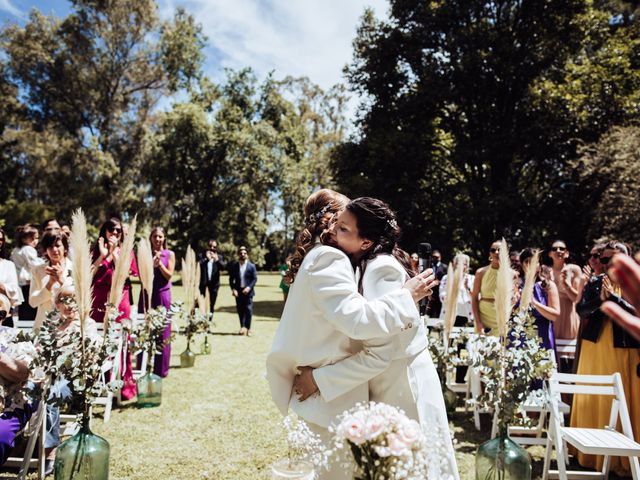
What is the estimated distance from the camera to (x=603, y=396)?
486 centimetres

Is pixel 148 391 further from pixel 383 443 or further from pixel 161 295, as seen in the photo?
pixel 383 443

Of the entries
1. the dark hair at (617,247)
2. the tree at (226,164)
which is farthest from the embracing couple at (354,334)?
the tree at (226,164)

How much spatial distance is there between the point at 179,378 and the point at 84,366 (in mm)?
5067

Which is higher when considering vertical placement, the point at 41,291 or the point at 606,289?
the point at 606,289

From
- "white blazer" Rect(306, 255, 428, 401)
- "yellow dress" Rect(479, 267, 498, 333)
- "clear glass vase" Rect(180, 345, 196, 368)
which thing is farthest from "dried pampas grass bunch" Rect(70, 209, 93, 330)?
"clear glass vase" Rect(180, 345, 196, 368)

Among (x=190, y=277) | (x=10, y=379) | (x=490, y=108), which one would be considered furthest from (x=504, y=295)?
(x=490, y=108)

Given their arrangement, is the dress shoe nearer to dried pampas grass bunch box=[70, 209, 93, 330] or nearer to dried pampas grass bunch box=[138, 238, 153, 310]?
dried pampas grass bunch box=[70, 209, 93, 330]

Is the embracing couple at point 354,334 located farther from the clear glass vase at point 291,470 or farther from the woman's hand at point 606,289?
the woman's hand at point 606,289

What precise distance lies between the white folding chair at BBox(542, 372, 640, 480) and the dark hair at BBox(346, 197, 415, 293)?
9.06 feet

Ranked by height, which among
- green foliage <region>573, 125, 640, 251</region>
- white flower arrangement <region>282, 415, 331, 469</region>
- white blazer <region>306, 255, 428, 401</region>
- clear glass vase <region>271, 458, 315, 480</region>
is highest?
green foliage <region>573, 125, 640, 251</region>

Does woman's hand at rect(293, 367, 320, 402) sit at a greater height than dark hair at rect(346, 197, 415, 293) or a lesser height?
lesser

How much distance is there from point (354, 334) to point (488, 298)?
5.23 metres

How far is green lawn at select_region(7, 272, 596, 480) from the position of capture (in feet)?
15.0

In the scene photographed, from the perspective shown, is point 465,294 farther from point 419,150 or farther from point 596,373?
point 419,150
